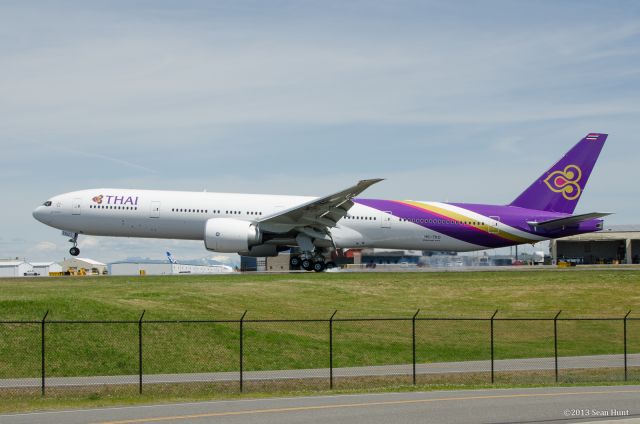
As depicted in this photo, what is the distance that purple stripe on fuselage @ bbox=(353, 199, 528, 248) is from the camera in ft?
159

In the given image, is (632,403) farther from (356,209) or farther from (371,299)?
(356,209)

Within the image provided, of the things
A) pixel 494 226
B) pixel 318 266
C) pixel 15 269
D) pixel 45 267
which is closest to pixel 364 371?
pixel 318 266

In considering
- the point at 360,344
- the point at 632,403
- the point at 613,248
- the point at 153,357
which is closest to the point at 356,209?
the point at 360,344

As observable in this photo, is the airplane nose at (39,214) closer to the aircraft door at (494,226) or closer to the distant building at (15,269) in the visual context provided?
the aircraft door at (494,226)

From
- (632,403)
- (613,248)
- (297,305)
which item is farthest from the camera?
(613,248)

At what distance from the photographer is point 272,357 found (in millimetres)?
26438

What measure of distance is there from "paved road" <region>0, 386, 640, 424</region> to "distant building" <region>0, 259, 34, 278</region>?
7170 cm

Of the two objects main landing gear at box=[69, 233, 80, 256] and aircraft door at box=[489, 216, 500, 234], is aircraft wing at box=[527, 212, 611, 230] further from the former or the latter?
main landing gear at box=[69, 233, 80, 256]

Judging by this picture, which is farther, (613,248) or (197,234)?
(613,248)

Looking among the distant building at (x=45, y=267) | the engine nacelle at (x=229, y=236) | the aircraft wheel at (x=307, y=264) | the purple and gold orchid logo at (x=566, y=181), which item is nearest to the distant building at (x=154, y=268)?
the distant building at (x=45, y=267)

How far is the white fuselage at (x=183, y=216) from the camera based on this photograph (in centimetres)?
4603

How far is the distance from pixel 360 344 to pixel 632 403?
1318 centimetres

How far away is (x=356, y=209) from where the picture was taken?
48219 millimetres

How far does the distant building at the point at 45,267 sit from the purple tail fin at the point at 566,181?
5841cm
